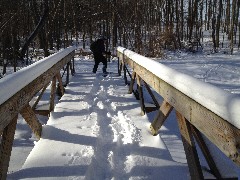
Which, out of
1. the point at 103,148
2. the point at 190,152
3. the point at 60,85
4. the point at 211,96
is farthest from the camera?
the point at 60,85

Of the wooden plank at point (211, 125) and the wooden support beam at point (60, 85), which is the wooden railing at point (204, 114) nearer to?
the wooden plank at point (211, 125)

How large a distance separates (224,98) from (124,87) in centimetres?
667

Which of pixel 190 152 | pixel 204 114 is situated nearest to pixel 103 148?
pixel 190 152

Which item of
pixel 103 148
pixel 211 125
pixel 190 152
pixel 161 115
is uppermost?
pixel 211 125

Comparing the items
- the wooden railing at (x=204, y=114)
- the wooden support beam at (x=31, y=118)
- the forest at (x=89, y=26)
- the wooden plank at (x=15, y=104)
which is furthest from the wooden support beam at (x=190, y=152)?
the forest at (x=89, y=26)

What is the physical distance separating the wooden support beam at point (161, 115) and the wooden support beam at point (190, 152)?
628 millimetres

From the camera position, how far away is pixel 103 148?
358 cm

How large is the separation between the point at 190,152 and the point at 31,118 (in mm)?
1979

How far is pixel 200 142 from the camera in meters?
2.84

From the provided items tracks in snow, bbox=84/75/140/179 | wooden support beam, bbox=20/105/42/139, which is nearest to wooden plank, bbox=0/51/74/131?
wooden support beam, bbox=20/105/42/139

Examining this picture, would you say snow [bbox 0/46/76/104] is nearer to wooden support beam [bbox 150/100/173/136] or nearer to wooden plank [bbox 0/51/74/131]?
wooden plank [bbox 0/51/74/131]

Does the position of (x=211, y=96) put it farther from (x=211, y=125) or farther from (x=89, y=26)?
(x=89, y=26)

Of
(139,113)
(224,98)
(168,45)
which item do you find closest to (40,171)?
(224,98)

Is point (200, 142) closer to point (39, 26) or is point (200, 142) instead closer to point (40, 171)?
point (40, 171)
